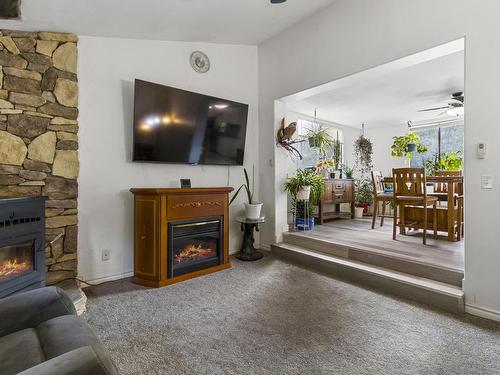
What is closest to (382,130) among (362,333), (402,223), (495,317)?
(402,223)

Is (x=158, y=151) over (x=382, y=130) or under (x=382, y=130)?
under

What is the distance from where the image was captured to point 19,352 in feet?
3.16

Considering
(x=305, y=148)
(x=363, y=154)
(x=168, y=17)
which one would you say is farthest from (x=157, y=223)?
(x=363, y=154)

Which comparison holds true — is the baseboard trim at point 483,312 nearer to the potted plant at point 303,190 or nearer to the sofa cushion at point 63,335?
the potted plant at point 303,190

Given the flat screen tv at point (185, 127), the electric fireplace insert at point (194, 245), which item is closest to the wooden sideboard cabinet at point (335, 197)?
the flat screen tv at point (185, 127)

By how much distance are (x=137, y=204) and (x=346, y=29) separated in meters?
3.01

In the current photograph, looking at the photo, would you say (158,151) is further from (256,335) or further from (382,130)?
(382,130)

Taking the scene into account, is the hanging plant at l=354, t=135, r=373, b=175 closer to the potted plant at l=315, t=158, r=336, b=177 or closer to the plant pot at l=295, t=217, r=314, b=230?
the potted plant at l=315, t=158, r=336, b=177

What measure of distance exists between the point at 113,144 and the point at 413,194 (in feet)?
12.4

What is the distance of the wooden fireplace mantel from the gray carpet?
18 cm

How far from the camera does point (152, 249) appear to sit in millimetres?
2832

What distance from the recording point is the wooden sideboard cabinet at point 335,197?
17.1 feet

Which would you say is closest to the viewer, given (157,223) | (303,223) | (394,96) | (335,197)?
(157,223)

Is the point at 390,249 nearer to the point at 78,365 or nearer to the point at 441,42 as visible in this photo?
the point at 441,42
